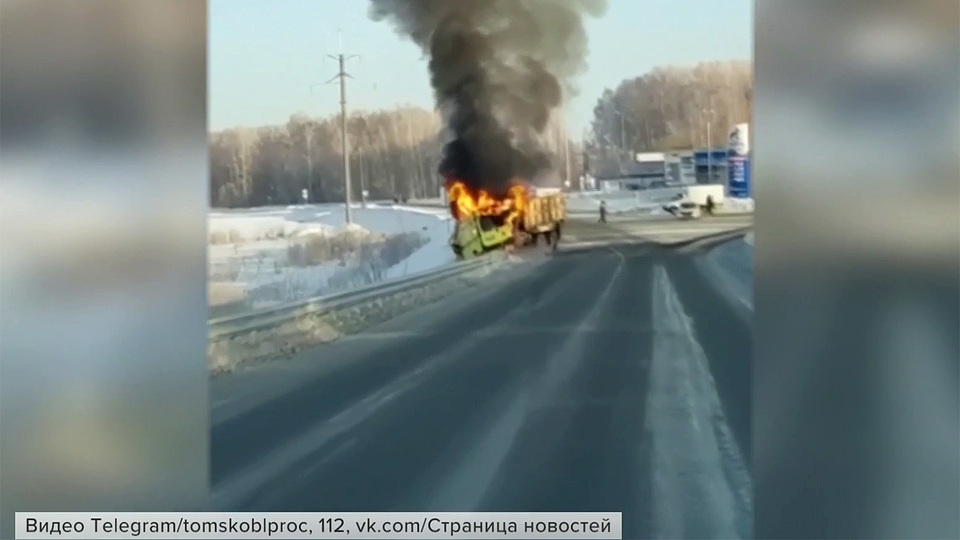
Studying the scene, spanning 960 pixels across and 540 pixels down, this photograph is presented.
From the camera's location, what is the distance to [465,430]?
1.90 metres

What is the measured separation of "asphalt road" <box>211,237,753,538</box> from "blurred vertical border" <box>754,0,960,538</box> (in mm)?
105

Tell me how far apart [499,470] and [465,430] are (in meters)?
0.11

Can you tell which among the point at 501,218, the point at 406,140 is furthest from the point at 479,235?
the point at 406,140

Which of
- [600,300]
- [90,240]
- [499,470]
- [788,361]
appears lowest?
[499,470]

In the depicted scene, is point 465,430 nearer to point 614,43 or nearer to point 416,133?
point 416,133

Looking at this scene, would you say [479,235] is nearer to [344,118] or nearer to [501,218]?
[501,218]

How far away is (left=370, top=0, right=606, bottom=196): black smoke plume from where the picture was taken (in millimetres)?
1837

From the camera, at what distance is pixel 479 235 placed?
1.91 meters

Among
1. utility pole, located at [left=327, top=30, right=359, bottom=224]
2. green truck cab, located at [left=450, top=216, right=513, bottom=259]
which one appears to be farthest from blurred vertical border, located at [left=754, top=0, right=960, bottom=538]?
utility pole, located at [left=327, top=30, right=359, bottom=224]

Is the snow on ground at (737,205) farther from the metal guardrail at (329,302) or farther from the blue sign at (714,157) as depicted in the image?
the metal guardrail at (329,302)

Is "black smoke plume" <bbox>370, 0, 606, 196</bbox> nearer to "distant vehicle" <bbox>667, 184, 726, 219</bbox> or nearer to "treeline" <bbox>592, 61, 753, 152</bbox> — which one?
"treeline" <bbox>592, 61, 753, 152</bbox>

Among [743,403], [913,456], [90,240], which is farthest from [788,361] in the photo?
[90,240]
